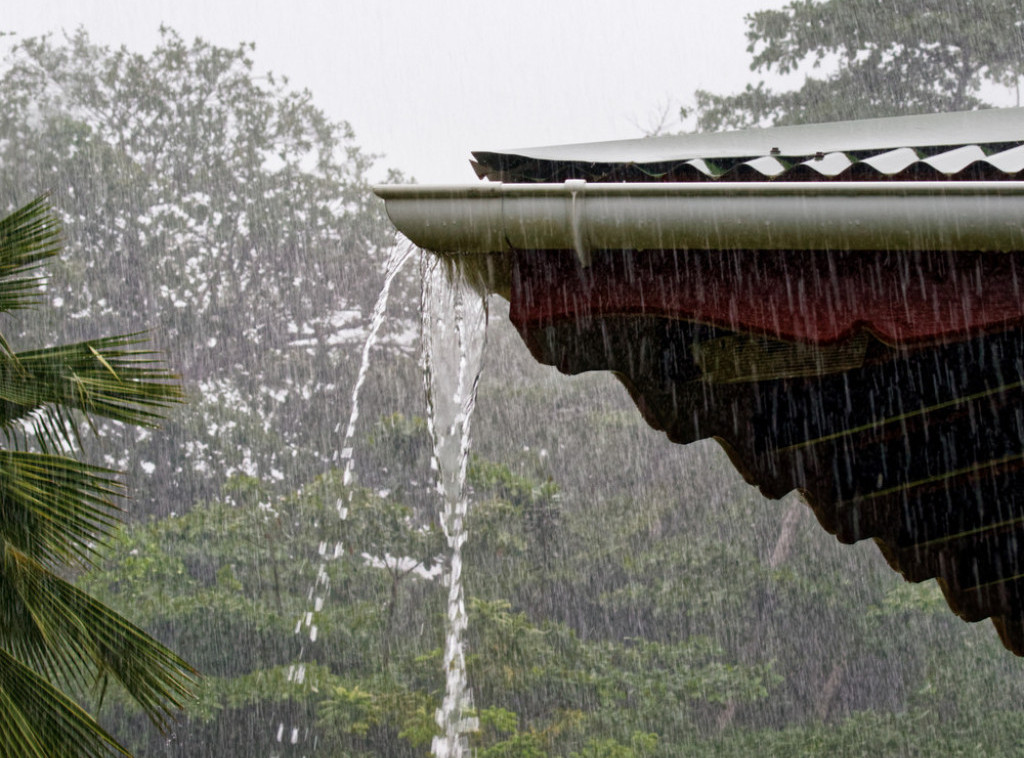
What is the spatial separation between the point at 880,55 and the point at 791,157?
11493 mm

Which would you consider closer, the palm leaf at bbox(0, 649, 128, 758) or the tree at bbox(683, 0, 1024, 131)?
the palm leaf at bbox(0, 649, 128, 758)

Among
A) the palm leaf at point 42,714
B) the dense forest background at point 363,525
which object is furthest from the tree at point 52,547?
the dense forest background at point 363,525

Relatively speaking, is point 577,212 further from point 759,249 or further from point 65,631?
point 65,631

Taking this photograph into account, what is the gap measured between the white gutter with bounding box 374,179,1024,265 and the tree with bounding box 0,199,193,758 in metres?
2.09

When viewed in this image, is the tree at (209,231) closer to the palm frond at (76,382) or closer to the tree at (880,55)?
the tree at (880,55)

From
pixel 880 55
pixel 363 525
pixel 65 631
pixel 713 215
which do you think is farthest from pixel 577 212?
pixel 880 55

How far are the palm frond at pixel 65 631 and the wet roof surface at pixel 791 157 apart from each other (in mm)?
2251

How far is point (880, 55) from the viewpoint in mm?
11953

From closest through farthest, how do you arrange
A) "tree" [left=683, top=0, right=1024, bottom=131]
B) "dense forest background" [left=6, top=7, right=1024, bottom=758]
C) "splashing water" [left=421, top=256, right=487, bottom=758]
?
"splashing water" [left=421, top=256, right=487, bottom=758]
"dense forest background" [left=6, top=7, right=1024, bottom=758]
"tree" [left=683, top=0, right=1024, bottom=131]

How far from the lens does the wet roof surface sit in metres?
1.39

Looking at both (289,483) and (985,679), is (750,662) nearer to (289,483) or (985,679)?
(985,679)

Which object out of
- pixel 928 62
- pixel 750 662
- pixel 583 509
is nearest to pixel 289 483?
pixel 583 509

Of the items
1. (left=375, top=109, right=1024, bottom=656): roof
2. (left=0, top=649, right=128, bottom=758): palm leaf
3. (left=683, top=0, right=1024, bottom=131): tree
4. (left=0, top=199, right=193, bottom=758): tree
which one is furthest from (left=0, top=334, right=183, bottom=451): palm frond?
(left=683, top=0, right=1024, bottom=131): tree

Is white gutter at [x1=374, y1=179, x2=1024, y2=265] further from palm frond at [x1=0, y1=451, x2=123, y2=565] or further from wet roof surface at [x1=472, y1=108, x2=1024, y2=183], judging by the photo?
palm frond at [x1=0, y1=451, x2=123, y2=565]
